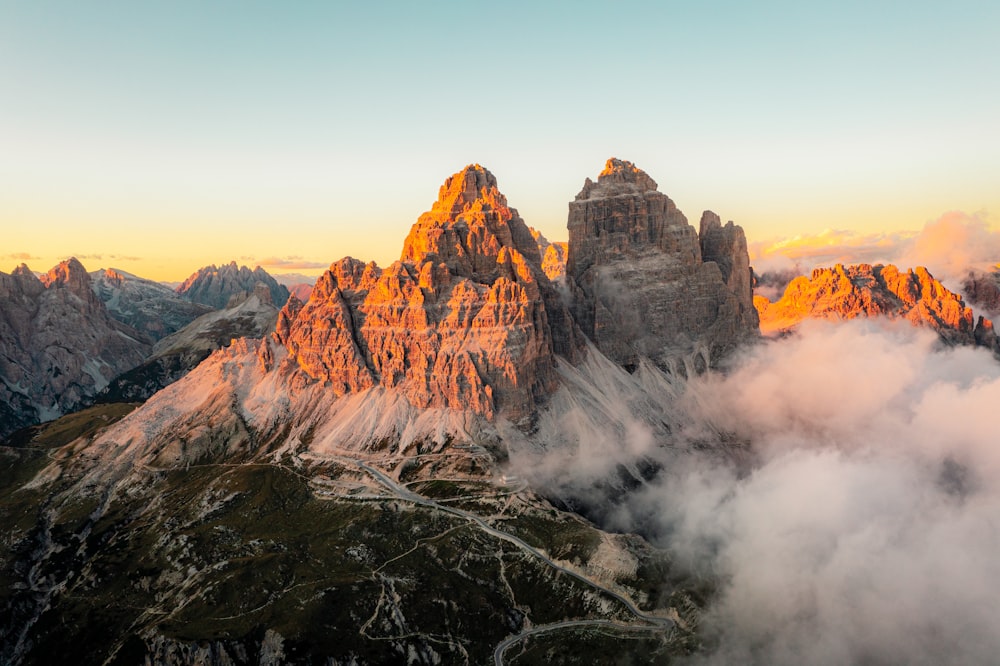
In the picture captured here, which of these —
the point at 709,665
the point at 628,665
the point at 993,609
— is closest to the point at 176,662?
the point at 628,665

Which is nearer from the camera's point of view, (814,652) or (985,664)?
(985,664)

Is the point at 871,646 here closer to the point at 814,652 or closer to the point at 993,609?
the point at 814,652

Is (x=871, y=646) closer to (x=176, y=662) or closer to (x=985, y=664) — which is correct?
(x=985, y=664)

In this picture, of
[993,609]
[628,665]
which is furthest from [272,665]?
[993,609]

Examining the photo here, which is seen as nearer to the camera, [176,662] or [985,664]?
[985,664]

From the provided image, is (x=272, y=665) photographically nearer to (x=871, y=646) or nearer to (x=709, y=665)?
(x=709, y=665)

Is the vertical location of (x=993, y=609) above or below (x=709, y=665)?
above

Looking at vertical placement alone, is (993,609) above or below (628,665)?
above
